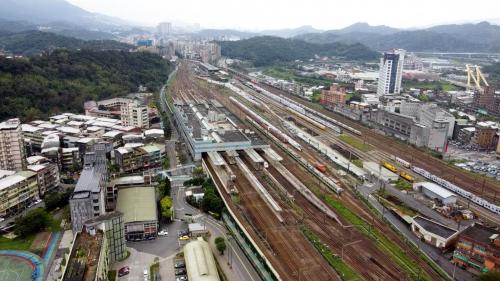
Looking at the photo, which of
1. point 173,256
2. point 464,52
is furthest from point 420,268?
point 464,52

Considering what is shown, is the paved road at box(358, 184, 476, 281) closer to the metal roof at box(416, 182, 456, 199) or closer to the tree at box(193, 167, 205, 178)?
the metal roof at box(416, 182, 456, 199)

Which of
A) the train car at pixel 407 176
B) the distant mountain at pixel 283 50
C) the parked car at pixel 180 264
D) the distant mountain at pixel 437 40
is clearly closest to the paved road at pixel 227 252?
the parked car at pixel 180 264

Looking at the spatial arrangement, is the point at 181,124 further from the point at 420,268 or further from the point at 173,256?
the point at 420,268

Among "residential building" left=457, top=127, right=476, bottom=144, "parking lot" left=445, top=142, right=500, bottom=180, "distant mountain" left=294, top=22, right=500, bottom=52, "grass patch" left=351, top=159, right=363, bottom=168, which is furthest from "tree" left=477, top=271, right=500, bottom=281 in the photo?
"distant mountain" left=294, top=22, right=500, bottom=52

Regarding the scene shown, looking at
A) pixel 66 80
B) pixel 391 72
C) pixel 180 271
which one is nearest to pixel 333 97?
pixel 391 72

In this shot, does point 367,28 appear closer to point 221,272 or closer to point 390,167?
point 390,167

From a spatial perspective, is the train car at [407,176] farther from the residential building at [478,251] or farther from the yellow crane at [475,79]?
the yellow crane at [475,79]
